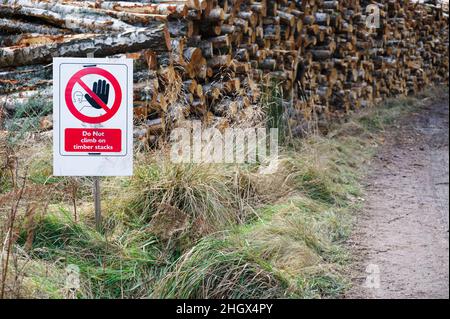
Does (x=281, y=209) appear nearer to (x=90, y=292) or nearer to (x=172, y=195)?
(x=172, y=195)

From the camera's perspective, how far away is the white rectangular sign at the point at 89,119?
4105 millimetres

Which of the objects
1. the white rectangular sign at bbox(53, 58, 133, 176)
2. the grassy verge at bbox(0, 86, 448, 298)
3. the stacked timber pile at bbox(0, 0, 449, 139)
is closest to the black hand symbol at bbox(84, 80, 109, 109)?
the white rectangular sign at bbox(53, 58, 133, 176)

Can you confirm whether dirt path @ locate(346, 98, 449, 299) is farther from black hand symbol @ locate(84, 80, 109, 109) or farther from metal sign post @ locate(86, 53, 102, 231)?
black hand symbol @ locate(84, 80, 109, 109)

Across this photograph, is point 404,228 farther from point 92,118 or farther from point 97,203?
point 92,118

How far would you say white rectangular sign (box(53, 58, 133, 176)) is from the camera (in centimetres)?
411

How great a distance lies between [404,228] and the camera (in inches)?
203

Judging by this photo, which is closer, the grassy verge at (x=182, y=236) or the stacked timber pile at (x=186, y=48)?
the grassy verge at (x=182, y=236)

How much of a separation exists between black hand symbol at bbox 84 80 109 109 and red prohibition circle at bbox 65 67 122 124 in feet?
0.14

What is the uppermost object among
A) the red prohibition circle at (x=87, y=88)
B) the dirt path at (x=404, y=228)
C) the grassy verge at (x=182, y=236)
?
the red prohibition circle at (x=87, y=88)

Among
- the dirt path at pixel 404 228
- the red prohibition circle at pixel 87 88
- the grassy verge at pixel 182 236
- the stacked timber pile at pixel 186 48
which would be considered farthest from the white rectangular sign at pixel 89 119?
the dirt path at pixel 404 228

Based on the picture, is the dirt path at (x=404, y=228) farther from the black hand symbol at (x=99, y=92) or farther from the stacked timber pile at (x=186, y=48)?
the black hand symbol at (x=99, y=92)

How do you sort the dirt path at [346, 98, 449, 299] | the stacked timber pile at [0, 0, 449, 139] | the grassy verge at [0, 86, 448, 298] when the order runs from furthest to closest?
the stacked timber pile at [0, 0, 449, 139], the dirt path at [346, 98, 449, 299], the grassy verge at [0, 86, 448, 298]

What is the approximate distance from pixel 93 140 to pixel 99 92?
12.1 inches

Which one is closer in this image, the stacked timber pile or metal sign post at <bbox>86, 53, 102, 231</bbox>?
metal sign post at <bbox>86, 53, 102, 231</bbox>
